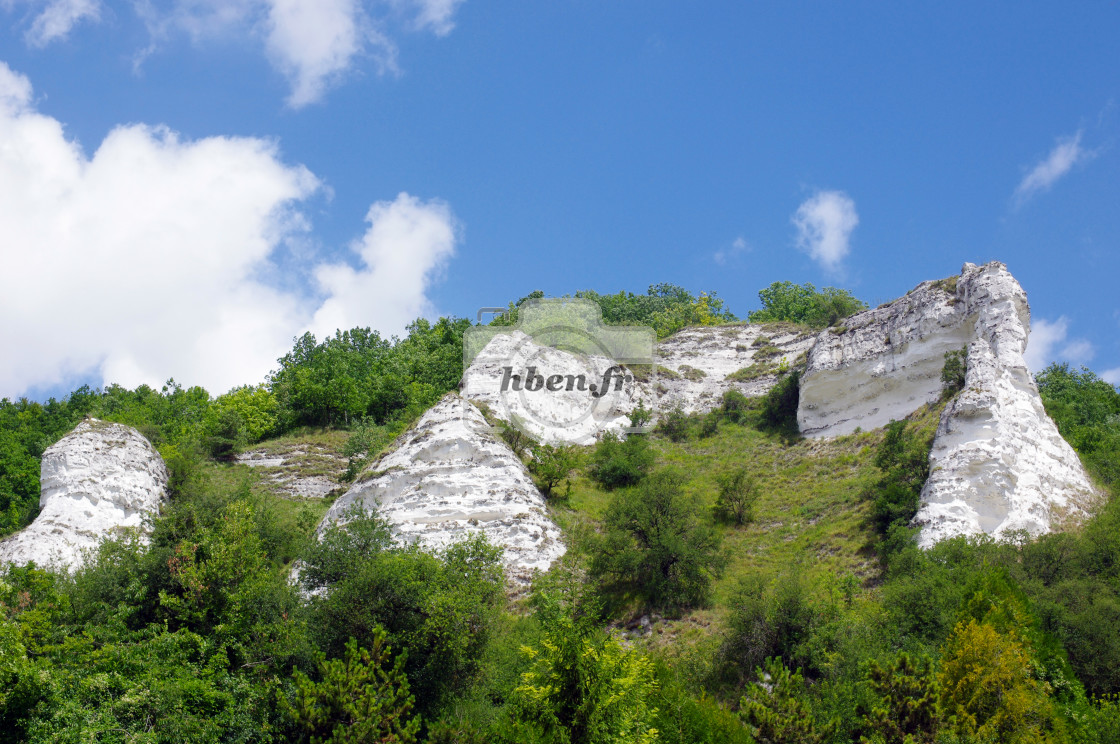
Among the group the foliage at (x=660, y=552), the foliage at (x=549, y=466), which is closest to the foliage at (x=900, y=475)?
the foliage at (x=660, y=552)

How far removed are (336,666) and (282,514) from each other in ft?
56.6

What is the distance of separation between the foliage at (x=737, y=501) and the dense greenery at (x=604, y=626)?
0.10 m

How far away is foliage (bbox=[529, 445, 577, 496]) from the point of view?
3844 centimetres

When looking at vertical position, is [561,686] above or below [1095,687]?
below

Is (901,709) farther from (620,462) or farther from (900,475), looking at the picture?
(620,462)

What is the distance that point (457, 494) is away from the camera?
34656 mm

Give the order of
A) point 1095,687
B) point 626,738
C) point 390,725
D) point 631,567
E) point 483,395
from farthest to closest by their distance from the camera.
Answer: point 483,395, point 631,567, point 1095,687, point 390,725, point 626,738

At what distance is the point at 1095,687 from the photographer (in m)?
22.9

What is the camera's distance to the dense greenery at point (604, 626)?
63.0 feet

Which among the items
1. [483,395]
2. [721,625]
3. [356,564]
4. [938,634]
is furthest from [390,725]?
[483,395]

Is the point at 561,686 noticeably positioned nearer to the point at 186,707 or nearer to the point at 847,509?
the point at 186,707

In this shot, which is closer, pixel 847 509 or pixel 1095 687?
pixel 1095 687

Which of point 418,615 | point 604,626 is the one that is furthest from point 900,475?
point 418,615

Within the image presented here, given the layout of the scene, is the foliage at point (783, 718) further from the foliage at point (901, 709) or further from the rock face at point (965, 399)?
the rock face at point (965, 399)
